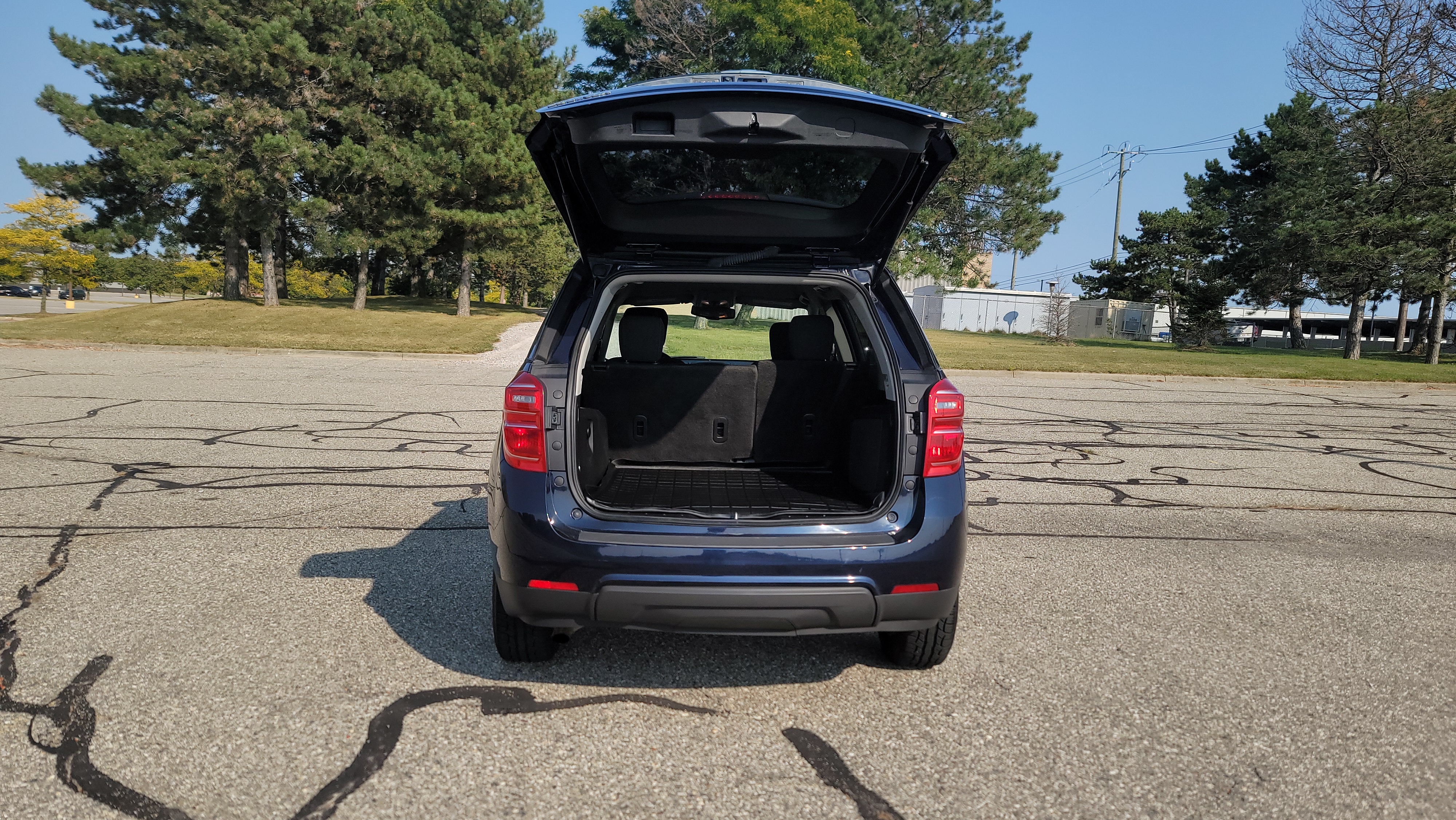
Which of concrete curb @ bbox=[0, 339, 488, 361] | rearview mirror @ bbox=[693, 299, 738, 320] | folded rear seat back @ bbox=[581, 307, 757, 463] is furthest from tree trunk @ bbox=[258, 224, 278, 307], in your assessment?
folded rear seat back @ bbox=[581, 307, 757, 463]

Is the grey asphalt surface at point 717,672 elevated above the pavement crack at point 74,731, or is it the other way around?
the grey asphalt surface at point 717,672

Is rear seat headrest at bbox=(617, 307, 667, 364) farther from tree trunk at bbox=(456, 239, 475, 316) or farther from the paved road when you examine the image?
the paved road

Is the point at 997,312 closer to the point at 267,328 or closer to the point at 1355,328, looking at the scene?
the point at 1355,328

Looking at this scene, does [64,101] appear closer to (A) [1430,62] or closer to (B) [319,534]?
(B) [319,534]

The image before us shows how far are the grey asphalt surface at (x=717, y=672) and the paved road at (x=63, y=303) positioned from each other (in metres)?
34.5

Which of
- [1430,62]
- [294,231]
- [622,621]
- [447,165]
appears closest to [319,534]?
[622,621]

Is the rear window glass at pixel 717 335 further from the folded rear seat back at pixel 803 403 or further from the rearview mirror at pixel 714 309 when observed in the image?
the folded rear seat back at pixel 803 403

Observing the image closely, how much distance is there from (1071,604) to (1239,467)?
5.32m

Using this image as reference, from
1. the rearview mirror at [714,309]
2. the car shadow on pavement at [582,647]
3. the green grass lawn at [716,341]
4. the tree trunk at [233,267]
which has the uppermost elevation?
the tree trunk at [233,267]

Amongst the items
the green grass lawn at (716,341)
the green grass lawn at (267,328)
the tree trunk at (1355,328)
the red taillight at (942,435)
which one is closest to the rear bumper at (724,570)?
the red taillight at (942,435)

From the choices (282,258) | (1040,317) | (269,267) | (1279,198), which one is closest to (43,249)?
(282,258)

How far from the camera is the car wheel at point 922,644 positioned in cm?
326

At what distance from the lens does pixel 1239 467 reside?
27.4 feet

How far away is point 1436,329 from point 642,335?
111 ft
